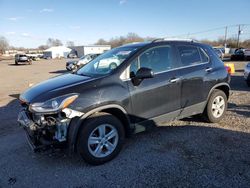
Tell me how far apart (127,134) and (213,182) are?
1566mm

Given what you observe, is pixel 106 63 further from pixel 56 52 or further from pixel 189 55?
pixel 56 52

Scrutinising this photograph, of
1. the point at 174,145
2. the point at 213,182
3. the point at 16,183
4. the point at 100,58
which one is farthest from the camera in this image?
the point at 100,58

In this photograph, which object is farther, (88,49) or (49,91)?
(88,49)

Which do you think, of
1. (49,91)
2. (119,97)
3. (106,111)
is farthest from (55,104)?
(119,97)

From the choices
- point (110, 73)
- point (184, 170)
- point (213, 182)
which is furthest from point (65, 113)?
point (213, 182)

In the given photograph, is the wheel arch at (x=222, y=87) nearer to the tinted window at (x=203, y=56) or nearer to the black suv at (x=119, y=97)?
the black suv at (x=119, y=97)

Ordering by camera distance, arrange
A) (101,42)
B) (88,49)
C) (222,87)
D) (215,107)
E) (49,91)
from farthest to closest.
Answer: (101,42) < (88,49) < (222,87) < (215,107) < (49,91)

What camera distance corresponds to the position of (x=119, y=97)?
3.77 meters

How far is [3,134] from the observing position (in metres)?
5.23

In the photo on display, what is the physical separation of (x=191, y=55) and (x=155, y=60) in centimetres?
97

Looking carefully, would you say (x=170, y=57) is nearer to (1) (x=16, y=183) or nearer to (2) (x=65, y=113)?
(2) (x=65, y=113)

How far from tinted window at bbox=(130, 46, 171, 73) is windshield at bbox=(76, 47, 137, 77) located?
0.76 feet

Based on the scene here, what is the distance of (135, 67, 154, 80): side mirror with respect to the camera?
12.7ft

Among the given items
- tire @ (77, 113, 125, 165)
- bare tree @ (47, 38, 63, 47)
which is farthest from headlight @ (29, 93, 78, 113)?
bare tree @ (47, 38, 63, 47)
